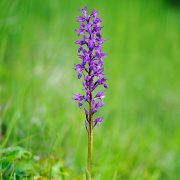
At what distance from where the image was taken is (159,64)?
26.1ft

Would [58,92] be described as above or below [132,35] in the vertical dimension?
below

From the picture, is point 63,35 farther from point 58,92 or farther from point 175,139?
point 175,139

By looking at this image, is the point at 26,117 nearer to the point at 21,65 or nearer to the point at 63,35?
the point at 21,65

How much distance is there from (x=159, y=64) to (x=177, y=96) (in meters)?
1.60

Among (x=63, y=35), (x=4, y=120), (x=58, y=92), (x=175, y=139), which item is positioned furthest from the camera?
(x=63, y=35)

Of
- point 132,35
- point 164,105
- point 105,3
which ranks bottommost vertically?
point 164,105

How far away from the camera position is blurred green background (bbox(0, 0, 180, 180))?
3.23 meters

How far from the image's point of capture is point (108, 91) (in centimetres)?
562

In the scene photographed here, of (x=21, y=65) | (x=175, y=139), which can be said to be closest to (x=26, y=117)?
(x=21, y=65)

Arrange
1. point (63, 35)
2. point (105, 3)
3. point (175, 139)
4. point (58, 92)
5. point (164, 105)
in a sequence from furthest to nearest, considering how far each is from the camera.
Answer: point (105, 3) → point (63, 35) → point (164, 105) → point (175, 139) → point (58, 92)

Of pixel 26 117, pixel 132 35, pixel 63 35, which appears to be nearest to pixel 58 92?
pixel 26 117

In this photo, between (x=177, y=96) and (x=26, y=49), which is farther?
(x=177, y=96)

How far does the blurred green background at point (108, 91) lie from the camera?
3.23 meters

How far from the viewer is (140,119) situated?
5719 millimetres
